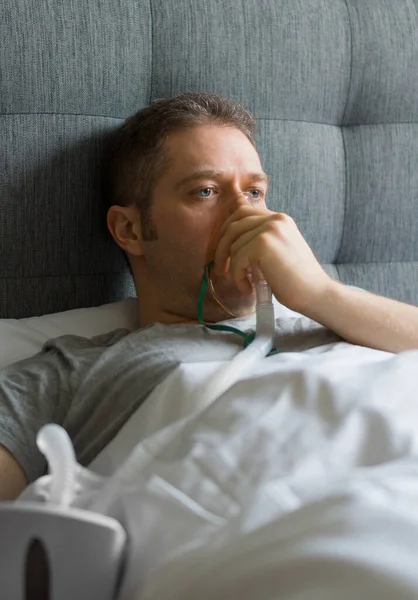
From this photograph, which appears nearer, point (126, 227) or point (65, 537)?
point (65, 537)

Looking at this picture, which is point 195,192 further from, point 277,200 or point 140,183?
point 277,200

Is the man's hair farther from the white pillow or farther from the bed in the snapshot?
the white pillow

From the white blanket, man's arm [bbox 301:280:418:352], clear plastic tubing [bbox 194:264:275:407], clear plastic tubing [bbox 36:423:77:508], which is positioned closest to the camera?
the white blanket

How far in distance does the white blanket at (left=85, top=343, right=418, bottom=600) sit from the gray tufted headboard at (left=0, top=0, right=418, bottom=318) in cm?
48

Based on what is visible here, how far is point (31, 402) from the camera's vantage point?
109cm

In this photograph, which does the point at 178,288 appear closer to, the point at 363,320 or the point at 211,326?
the point at 211,326

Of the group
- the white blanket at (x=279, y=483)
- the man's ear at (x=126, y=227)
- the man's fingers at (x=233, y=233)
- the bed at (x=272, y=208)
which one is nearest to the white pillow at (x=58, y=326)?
the bed at (x=272, y=208)

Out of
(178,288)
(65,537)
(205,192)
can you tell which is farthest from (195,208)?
(65,537)

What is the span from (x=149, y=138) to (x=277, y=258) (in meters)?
0.36

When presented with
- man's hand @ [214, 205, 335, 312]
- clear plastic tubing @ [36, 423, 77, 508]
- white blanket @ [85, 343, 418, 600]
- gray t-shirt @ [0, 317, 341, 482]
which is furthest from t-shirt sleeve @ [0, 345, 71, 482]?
man's hand @ [214, 205, 335, 312]

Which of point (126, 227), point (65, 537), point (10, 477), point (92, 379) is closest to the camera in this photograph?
point (65, 537)

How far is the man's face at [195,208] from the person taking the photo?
1.33 metres

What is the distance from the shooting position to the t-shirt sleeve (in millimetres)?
1030

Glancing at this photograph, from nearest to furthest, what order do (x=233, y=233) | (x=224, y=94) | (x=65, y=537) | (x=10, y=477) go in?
(x=65, y=537) < (x=10, y=477) < (x=233, y=233) < (x=224, y=94)
